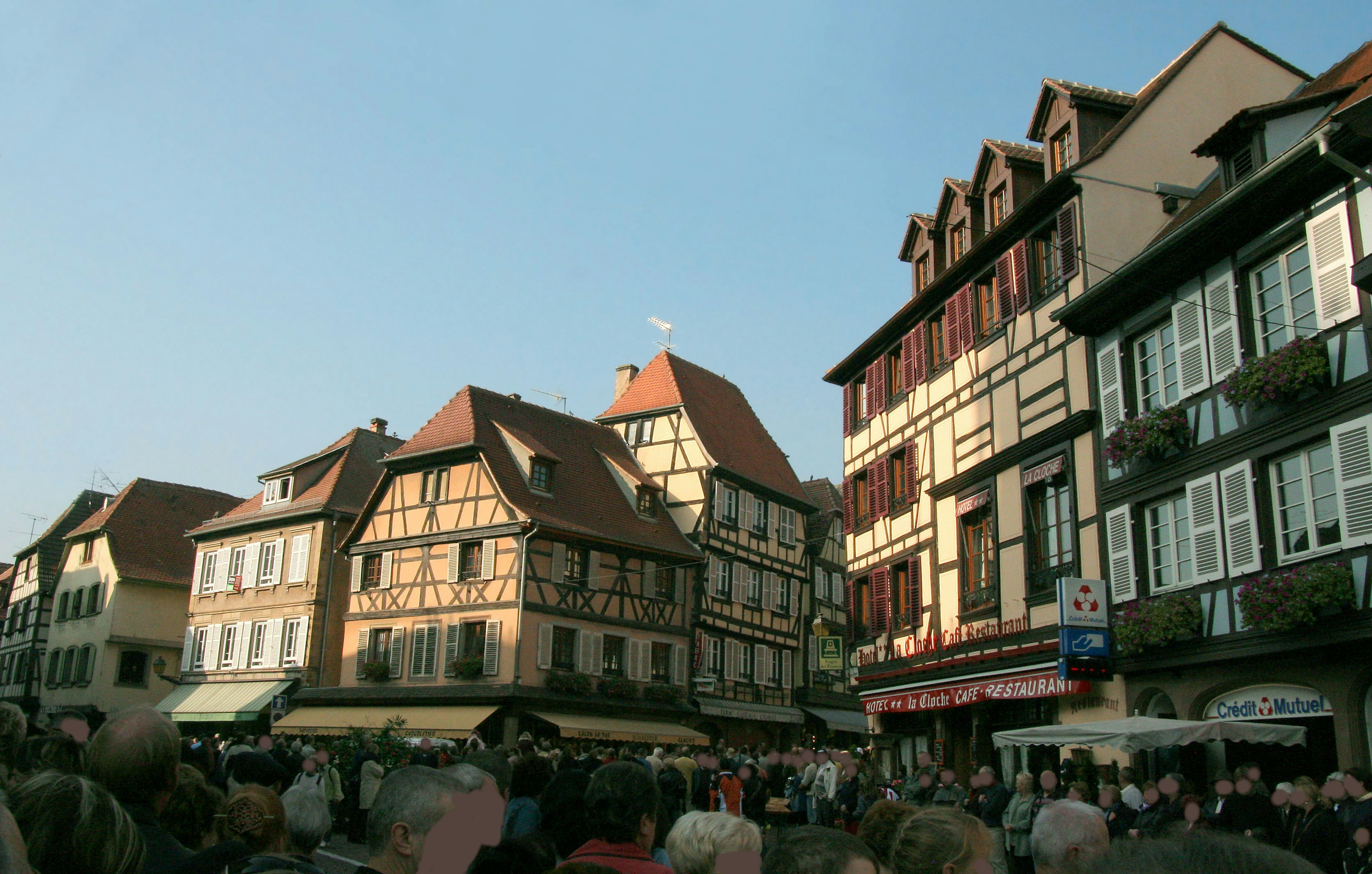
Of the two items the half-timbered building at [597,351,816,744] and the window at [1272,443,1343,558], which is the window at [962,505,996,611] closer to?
the window at [1272,443,1343,558]

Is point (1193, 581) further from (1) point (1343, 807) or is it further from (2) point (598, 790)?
(2) point (598, 790)

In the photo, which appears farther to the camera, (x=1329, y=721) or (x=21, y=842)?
(x=1329, y=721)

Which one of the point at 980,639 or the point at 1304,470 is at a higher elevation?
the point at 1304,470

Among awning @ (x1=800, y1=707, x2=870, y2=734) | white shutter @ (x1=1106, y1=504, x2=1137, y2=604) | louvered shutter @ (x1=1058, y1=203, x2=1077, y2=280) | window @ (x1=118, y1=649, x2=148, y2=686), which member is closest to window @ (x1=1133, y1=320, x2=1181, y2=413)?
white shutter @ (x1=1106, y1=504, x2=1137, y2=604)

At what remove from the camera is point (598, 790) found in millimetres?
4371

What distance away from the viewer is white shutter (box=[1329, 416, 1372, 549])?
41.7ft

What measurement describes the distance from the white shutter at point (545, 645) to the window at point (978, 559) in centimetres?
1427

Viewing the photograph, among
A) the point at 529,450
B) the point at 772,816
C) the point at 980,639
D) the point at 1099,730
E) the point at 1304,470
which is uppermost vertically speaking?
the point at 529,450

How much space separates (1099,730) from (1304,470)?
3824 millimetres

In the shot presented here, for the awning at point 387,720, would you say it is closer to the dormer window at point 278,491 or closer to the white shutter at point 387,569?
the white shutter at point 387,569

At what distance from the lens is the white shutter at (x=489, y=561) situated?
32.8 meters

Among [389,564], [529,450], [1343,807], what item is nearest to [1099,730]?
[1343,807]

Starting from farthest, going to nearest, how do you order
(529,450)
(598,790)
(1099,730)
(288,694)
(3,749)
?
(288,694) < (529,450) < (1099,730) < (3,749) < (598,790)

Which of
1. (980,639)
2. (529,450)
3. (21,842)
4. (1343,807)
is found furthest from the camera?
(529,450)
